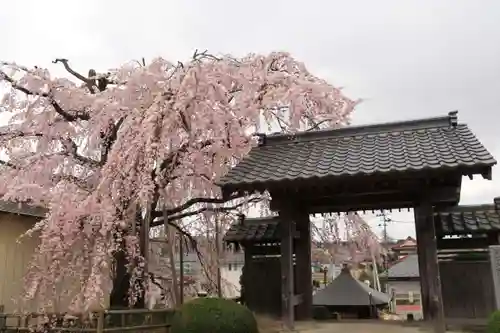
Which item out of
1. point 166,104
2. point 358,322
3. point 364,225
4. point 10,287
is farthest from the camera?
point 364,225

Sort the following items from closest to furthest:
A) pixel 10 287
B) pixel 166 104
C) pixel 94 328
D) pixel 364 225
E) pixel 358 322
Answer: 1. pixel 94 328
2. pixel 166 104
3. pixel 358 322
4. pixel 10 287
5. pixel 364 225

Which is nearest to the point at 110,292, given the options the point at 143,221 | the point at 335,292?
the point at 143,221

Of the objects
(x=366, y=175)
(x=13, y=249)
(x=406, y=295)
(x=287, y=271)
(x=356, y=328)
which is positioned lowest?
(x=406, y=295)

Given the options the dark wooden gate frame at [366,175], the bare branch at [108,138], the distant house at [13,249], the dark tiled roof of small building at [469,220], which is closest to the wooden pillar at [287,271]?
the dark wooden gate frame at [366,175]

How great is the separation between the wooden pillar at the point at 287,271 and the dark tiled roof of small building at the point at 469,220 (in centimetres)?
243

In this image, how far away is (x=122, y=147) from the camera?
700cm

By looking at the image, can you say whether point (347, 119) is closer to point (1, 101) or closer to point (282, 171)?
point (282, 171)

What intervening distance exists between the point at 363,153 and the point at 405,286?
71.1 feet

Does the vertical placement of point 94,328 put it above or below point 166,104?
below

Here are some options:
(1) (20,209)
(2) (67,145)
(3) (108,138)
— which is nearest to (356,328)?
(3) (108,138)

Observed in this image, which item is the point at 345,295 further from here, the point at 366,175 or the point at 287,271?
the point at 366,175

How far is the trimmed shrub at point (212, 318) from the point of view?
643cm

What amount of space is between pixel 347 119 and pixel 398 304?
20034 millimetres

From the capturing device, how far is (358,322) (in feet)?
26.0
